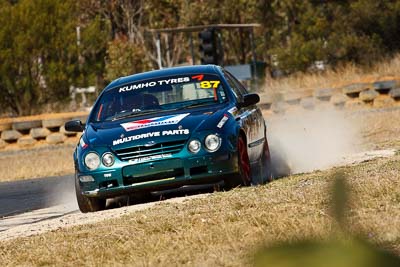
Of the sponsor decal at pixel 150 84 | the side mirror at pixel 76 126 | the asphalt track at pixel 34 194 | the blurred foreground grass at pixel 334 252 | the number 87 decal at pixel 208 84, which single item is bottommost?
the asphalt track at pixel 34 194

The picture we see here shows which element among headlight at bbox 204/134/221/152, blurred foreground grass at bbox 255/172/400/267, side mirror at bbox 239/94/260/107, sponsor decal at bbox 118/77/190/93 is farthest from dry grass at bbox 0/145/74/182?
blurred foreground grass at bbox 255/172/400/267

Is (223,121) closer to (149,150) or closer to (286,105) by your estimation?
(149,150)

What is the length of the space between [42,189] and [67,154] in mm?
7843

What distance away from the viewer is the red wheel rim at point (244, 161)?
10.3 metres

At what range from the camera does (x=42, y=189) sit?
1466cm

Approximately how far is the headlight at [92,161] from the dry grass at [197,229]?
1.65 meters

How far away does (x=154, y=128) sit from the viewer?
33.0ft

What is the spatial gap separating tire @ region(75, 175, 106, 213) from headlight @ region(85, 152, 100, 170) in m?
0.26

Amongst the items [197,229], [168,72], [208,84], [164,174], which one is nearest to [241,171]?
Answer: [164,174]

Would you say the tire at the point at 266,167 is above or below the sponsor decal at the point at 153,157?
below

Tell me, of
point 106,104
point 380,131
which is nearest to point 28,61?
point 380,131

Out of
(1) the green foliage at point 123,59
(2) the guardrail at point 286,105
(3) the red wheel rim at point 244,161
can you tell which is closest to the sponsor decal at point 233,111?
(3) the red wheel rim at point 244,161

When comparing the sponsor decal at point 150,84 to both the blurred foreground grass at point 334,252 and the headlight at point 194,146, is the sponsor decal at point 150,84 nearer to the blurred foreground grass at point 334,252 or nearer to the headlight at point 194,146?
the headlight at point 194,146

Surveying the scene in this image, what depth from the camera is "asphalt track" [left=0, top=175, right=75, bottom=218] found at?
1239 cm
